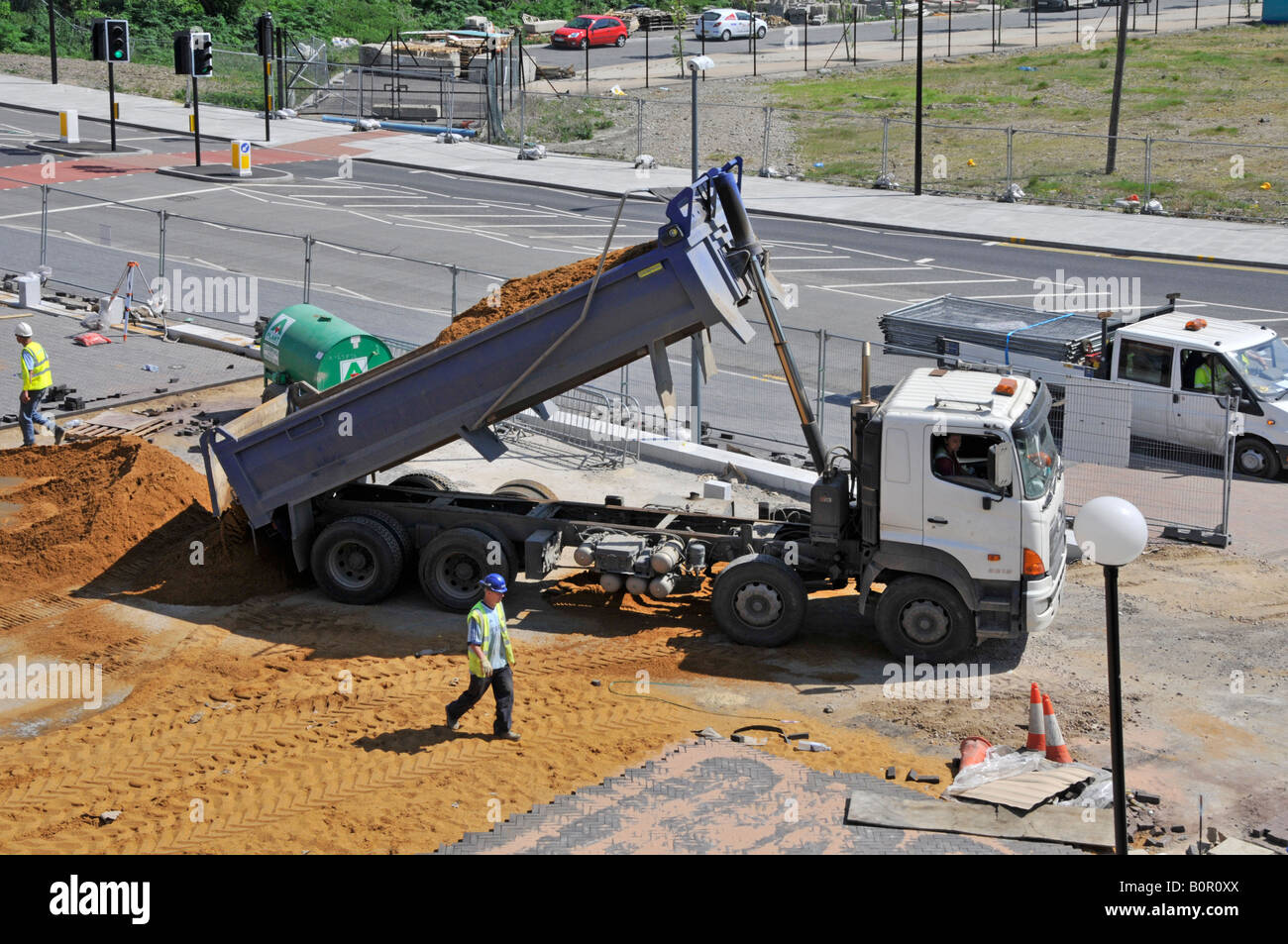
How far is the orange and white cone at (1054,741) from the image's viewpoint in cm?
1167

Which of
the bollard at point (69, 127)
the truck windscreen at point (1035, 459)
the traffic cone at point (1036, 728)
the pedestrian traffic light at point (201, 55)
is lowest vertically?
the traffic cone at point (1036, 728)

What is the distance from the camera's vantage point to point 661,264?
531 inches

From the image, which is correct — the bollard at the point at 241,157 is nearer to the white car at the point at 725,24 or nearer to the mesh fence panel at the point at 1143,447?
the mesh fence panel at the point at 1143,447

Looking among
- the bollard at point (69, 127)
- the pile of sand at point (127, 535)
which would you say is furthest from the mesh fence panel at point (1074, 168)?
the bollard at point (69, 127)

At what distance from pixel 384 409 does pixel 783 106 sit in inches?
1412

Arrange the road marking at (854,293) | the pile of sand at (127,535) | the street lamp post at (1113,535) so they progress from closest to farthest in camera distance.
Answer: the street lamp post at (1113,535) < the pile of sand at (127,535) < the road marking at (854,293)

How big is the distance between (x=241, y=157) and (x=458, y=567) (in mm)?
26339

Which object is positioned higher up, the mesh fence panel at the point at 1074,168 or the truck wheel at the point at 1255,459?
the mesh fence panel at the point at 1074,168

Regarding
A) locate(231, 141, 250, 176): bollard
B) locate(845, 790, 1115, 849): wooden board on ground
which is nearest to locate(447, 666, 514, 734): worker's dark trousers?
locate(845, 790, 1115, 849): wooden board on ground

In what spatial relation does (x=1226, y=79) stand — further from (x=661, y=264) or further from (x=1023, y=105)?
(x=661, y=264)

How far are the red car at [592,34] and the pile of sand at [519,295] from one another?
52424 mm

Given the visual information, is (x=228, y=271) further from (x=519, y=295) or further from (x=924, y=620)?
(x=924, y=620)

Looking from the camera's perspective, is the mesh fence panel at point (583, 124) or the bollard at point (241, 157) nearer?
the bollard at point (241, 157)

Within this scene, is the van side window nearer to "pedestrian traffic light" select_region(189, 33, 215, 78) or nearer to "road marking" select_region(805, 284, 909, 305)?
"road marking" select_region(805, 284, 909, 305)
